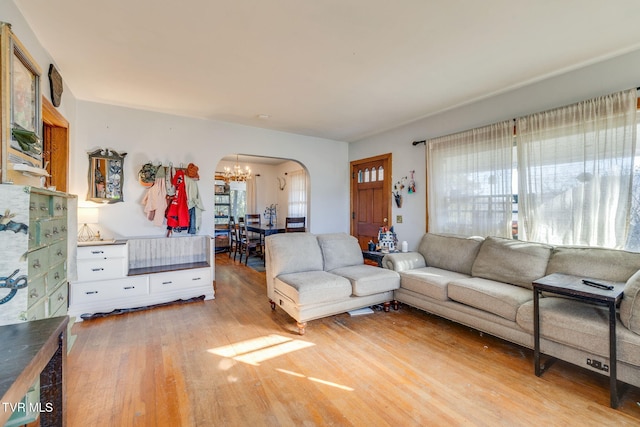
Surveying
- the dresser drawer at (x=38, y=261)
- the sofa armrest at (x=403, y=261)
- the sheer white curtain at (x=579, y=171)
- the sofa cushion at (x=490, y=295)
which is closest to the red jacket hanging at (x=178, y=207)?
the dresser drawer at (x=38, y=261)

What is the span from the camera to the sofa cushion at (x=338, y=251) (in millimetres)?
3521

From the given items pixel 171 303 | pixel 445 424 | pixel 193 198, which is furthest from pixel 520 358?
pixel 193 198

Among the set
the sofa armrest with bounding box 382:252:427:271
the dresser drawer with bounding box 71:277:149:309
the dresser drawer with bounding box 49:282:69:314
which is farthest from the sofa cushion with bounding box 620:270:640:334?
the dresser drawer with bounding box 71:277:149:309

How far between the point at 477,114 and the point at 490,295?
88.1 inches

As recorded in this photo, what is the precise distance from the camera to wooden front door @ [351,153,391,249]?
479cm

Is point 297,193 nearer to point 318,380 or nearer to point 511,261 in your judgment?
point 511,261

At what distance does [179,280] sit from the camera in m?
3.63

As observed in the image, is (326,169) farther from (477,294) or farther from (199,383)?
(199,383)

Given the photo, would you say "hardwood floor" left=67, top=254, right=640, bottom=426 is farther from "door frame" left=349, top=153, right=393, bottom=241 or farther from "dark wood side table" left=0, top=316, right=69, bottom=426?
"door frame" left=349, top=153, right=393, bottom=241

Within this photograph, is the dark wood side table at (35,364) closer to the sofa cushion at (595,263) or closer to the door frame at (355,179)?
the sofa cushion at (595,263)

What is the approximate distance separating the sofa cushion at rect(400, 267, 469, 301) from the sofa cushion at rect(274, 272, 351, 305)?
72 cm

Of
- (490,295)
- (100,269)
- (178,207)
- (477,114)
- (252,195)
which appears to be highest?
(477,114)

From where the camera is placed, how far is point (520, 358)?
231 centimetres

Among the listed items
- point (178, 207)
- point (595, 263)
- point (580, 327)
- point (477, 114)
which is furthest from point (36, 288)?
point (477, 114)
